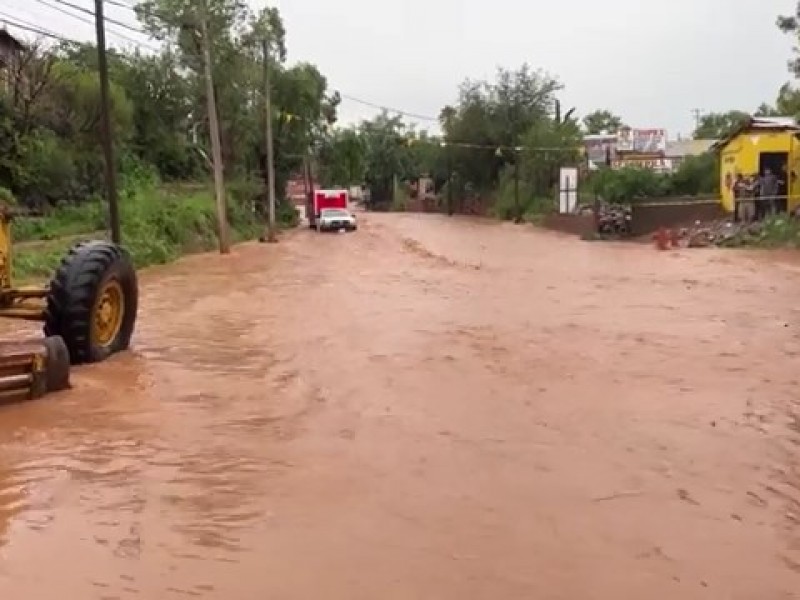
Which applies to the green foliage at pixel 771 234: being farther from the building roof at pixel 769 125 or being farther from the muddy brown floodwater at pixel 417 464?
the muddy brown floodwater at pixel 417 464

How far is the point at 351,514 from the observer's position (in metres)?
6.04

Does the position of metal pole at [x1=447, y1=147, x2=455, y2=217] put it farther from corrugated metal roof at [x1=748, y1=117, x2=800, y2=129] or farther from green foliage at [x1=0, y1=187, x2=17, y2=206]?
green foliage at [x1=0, y1=187, x2=17, y2=206]

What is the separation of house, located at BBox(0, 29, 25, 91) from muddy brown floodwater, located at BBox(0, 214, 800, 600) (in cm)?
1990

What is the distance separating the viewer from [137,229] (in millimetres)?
30953

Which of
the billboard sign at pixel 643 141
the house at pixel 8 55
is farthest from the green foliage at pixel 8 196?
the billboard sign at pixel 643 141

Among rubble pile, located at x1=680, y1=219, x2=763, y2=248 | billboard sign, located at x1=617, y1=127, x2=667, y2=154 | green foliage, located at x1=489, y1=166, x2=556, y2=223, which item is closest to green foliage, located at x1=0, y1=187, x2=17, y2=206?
rubble pile, located at x1=680, y1=219, x2=763, y2=248

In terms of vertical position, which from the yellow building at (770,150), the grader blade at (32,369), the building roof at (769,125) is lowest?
the grader blade at (32,369)

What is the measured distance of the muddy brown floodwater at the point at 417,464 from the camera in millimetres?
5168

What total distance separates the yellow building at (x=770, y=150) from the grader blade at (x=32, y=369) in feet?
103

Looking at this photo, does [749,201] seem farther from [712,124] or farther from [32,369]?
[712,124]

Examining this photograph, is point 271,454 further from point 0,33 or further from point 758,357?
point 0,33

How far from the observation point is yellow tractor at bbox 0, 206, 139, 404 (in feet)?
29.1

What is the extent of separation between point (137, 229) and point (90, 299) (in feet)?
69.1

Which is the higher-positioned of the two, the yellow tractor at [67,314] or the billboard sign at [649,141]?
the billboard sign at [649,141]
